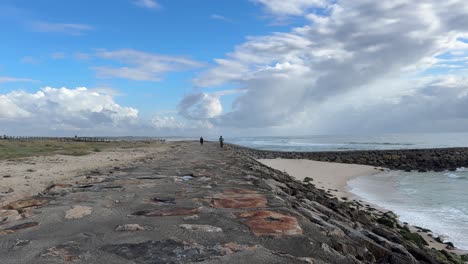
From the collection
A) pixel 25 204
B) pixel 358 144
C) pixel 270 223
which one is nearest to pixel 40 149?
pixel 25 204

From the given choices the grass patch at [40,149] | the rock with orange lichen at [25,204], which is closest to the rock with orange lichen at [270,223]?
the rock with orange lichen at [25,204]

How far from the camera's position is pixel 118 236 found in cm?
451

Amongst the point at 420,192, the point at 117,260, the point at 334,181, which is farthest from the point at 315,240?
the point at 334,181

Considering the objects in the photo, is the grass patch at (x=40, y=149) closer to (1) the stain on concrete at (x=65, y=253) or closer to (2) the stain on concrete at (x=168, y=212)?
(2) the stain on concrete at (x=168, y=212)

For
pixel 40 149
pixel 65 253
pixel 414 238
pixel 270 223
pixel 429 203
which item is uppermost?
pixel 40 149

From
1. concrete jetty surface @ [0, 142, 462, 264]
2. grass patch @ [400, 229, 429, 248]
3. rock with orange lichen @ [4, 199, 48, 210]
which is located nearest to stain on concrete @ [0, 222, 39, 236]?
concrete jetty surface @ [0, 142, 462, 264]

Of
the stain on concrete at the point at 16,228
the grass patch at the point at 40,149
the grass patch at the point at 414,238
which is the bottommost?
the grass patch at the point at 414,238

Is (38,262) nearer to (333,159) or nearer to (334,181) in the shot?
(334,181)

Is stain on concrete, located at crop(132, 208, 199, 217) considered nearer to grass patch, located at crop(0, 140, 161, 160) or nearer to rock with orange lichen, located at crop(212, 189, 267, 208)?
rock with orange lichen, located at crop(212, 189, 267, 208)

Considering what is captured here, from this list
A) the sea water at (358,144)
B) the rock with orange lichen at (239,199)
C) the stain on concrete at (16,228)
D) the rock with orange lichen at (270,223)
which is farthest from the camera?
the sea water at (358,144)

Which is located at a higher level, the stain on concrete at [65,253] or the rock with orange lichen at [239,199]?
the rock with orange lichen at [239,199]

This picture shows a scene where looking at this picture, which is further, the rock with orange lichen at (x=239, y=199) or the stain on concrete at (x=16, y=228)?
the rock with orange lichen at (x=239, y=199)

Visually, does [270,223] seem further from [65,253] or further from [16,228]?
[16,228]

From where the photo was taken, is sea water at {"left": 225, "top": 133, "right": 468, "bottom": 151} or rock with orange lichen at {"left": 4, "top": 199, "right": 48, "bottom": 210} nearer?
rock with orange lichen at {"left": 4, "top": 199, "right": 48, "bottom": 210}
